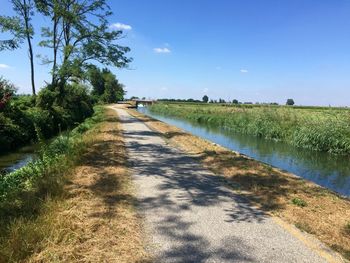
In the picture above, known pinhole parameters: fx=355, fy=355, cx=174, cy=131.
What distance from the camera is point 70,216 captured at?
5.45 metres

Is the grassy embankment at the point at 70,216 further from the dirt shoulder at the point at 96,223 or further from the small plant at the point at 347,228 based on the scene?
the small plant at the point at 347,228

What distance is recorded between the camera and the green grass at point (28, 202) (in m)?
4.34

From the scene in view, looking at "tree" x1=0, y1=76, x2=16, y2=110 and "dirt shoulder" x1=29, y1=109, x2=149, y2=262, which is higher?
"tree" x1=0, y1=76, x2=16, y2=110

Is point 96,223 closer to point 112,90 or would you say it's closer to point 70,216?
point 70,216

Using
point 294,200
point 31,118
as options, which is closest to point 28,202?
point 294,200

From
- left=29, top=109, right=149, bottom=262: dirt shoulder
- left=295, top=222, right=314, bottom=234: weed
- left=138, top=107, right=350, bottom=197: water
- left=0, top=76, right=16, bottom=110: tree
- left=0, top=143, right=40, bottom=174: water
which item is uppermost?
left=0, top=76, right=16, bottom=110: tree

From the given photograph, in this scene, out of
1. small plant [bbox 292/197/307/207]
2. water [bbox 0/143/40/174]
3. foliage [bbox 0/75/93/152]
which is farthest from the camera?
foliage [bbox 0/75/93/152]

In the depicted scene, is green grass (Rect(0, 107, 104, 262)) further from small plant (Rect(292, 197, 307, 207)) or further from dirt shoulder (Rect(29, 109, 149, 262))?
small plant (Rect(292, 197, 307, 207))

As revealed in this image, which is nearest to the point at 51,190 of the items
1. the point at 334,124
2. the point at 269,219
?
the point at 269,219

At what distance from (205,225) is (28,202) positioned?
3.08 m

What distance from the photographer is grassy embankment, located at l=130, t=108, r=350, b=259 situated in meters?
5.48

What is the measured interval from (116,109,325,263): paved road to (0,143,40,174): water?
618 centimetres

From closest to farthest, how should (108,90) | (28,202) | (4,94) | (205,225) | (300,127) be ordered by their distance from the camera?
(205,225), (28,202), (4,94), (300,127), (108,90)

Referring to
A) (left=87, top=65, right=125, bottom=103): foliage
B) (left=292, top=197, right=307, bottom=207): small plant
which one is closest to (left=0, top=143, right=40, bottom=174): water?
(left=292, top=197, right=307, bottom=207): small plant
